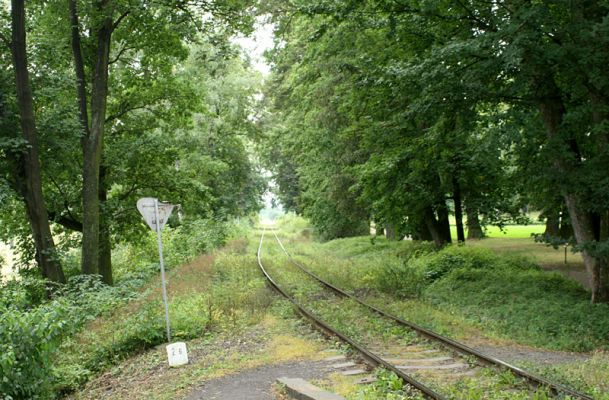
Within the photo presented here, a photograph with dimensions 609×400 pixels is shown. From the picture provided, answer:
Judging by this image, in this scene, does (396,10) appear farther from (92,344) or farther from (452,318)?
(92,344)

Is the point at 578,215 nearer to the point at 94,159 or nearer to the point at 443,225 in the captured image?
the point at 443,225

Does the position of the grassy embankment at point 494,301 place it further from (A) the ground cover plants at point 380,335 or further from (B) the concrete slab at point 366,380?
(B) the concrete slab at point 366,380

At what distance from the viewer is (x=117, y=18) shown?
1708 centimetres

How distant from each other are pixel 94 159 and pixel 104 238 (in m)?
3.21

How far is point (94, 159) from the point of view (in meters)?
16.2

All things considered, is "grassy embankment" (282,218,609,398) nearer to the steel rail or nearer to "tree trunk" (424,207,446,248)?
"tree trunk" (424,207,446,248)

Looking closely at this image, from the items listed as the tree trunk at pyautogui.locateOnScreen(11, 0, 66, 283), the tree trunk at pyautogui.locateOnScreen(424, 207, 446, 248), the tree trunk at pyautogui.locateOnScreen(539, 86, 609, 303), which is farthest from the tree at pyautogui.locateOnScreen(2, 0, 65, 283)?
the tree trunk at pyautogui.locateOnScreen(424, 207, 446, 248)

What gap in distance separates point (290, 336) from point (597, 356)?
5.39 m

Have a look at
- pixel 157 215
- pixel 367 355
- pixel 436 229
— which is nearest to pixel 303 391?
pixel 367 355

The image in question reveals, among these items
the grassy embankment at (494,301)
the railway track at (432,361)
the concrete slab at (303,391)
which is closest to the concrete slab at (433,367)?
the railway track at (432,361)

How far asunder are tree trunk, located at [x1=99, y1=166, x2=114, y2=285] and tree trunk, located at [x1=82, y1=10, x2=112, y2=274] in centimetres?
188

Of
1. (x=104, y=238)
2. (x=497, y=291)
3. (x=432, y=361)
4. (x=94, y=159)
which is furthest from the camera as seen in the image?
(x=104, y=238)

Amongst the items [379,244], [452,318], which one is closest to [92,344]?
[452,318]

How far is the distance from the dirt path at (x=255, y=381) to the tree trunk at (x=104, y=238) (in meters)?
11.1
